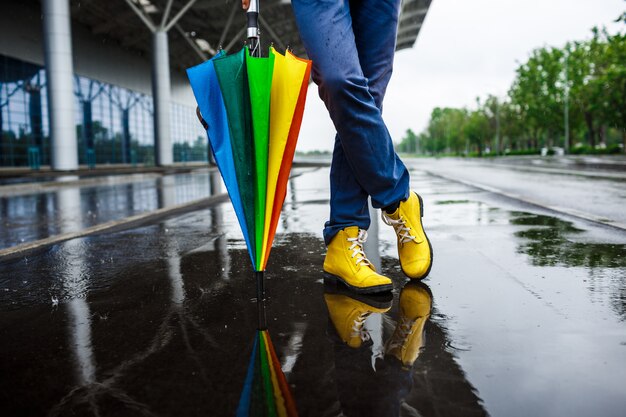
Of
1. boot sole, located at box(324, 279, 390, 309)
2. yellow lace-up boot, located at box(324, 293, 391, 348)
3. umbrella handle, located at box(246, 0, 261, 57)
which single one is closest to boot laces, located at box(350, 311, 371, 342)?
yellow lace-up boot, located at box(324, 293, 391, 348)

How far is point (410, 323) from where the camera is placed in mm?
1900

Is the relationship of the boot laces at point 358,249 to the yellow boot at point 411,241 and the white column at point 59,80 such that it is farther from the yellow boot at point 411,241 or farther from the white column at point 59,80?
the white column at point 59,80

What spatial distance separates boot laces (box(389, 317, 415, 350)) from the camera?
1679 mm

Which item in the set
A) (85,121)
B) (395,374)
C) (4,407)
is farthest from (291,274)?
(85,121)

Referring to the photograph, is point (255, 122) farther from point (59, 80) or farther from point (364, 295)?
point (59, 80)

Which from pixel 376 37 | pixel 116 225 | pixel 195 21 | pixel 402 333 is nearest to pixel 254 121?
pixel 402 333

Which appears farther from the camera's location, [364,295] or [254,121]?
[364,295]

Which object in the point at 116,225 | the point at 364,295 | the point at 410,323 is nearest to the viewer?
the point at 410,323

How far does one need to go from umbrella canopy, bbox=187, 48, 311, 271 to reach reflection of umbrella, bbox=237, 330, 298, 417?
560 millimetres

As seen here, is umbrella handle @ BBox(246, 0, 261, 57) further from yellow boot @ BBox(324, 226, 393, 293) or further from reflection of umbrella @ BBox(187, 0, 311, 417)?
yellow boot @ BBox(324, 226, 393, 293)

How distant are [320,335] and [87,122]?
39.9 m

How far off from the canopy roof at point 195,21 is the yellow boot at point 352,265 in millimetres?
30272

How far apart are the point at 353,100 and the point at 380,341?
1105 mm

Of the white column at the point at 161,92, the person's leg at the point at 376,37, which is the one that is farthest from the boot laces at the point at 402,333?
the white column at the point at 161,92
